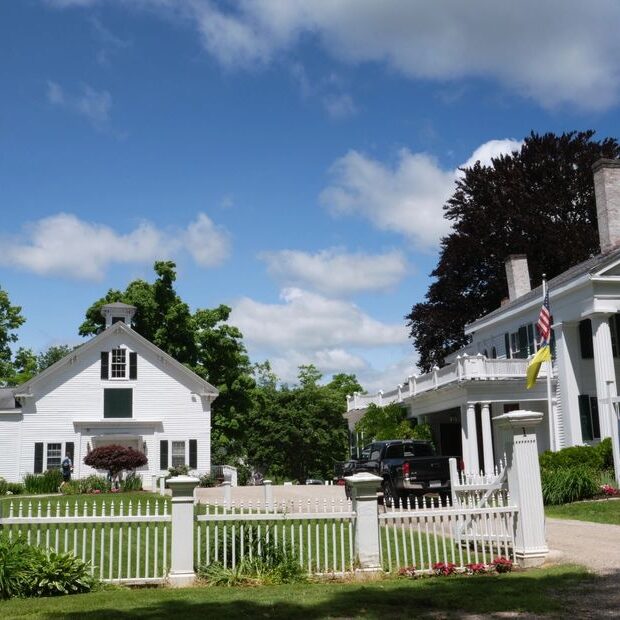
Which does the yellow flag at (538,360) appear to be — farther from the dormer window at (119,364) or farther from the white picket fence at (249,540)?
the dormer window at (119,364)

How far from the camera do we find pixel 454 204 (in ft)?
143

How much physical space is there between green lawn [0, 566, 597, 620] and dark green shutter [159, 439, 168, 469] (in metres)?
26.6

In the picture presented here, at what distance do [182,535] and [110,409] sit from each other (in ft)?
86.7

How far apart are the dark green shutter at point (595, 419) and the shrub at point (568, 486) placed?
6400mm

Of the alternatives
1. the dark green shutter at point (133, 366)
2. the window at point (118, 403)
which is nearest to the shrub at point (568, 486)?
the window at point (118, 403)

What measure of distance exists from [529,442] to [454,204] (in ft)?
110

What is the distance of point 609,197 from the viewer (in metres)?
27.6

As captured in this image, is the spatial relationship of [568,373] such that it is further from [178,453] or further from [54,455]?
[54,455]

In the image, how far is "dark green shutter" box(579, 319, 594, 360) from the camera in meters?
27.8

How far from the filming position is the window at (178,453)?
36.0 meters

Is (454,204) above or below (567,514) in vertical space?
above

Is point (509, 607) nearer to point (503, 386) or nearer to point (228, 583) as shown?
point (228, 583)

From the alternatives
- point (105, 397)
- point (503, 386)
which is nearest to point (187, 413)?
point (105, 397)

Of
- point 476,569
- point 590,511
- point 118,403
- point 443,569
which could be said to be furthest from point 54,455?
point 476,569
